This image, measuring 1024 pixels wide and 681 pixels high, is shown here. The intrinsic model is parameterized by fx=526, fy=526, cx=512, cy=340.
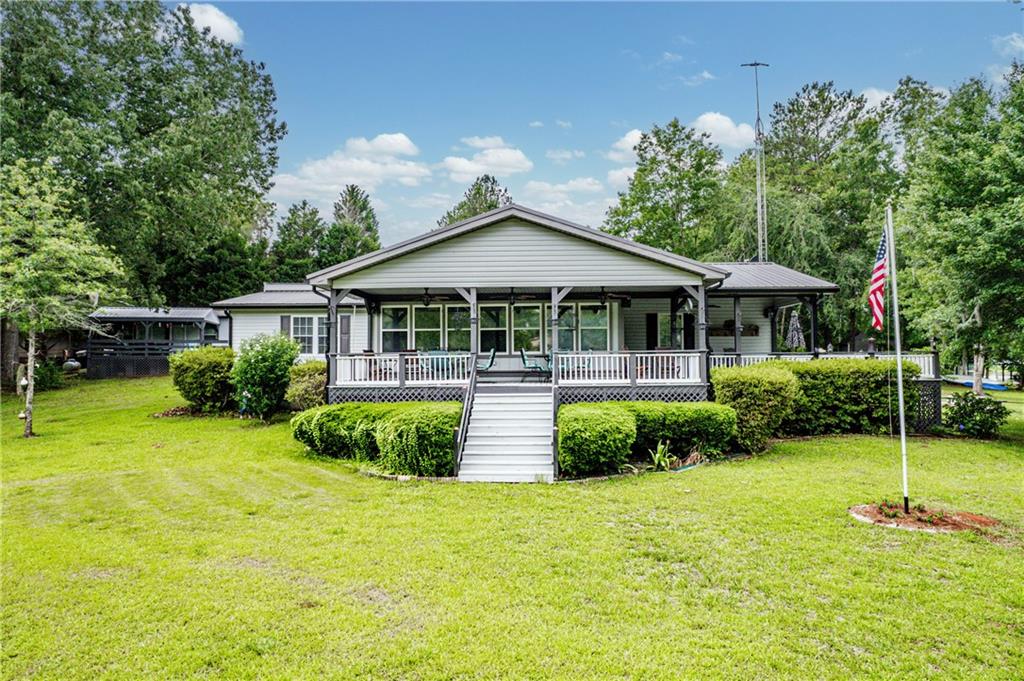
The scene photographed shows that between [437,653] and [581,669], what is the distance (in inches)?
40.8

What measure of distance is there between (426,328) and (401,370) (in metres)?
3.99

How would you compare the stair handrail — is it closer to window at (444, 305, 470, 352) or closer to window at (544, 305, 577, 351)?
window at (444, 305, 470, 352)

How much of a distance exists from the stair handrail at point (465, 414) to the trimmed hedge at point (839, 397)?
752 centimetres

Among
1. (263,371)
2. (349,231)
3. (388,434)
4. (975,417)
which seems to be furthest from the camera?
(349,231)

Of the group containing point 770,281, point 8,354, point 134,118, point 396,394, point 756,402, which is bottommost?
point 756,402

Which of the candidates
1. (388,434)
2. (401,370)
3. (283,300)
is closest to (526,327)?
(401,370)

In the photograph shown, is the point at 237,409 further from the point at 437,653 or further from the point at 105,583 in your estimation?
the point at 437,653

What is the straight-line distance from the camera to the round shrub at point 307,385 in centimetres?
1471

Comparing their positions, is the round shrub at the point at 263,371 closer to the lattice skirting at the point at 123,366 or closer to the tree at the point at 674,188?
the lattice skirting at the point at 123,366

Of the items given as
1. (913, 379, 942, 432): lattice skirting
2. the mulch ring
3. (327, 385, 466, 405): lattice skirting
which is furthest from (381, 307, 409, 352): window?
(913, 379, 942, 432): lattice skirting

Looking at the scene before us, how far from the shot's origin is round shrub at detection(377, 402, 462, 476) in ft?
31.1

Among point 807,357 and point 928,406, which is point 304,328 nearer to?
point 807,357

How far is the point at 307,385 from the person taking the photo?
48.5 ft

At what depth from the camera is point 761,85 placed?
2514 cm
